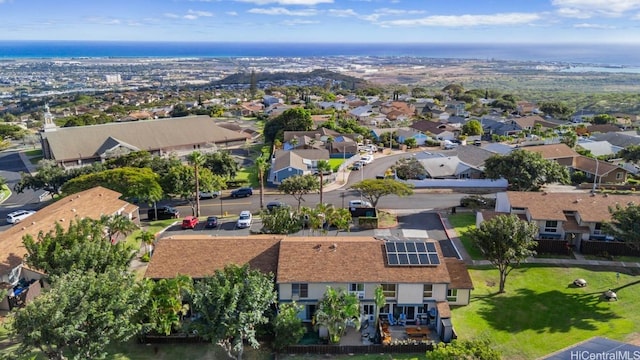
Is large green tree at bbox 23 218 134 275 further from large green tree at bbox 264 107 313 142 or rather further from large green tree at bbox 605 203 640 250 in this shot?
Result: large green tree at bbox 264 107 313 142

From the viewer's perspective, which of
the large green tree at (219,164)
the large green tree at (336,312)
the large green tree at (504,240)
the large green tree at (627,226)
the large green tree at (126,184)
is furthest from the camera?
the large green tree at (219,164)

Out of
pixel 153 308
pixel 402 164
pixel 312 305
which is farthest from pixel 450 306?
pixel 402 164

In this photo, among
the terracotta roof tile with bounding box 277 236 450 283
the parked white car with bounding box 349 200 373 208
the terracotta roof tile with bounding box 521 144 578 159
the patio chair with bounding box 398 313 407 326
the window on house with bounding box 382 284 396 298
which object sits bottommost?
the patio chair with bounding box 398 313 407 326

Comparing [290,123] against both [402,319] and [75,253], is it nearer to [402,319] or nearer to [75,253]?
[402,319]

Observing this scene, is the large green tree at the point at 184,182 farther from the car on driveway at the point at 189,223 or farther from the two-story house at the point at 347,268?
the two-story house at the point at 347,268

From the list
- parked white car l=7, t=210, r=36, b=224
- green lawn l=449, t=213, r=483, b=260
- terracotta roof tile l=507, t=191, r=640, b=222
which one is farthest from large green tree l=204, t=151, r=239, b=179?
terracotta roof tile l=507, t=191, r=640, b=222

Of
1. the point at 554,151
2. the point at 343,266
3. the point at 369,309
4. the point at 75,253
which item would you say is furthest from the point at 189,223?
the point at 554,151

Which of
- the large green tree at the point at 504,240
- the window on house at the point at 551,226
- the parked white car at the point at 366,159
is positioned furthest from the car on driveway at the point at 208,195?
the window on house at the point at 551,226
